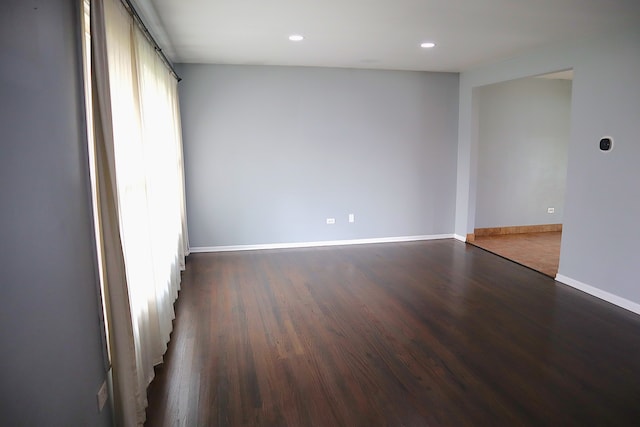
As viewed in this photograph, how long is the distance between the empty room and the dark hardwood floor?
21 mm

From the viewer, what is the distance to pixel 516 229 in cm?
696

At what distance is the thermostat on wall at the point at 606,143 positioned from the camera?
385 centimetres

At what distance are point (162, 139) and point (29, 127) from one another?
8.06 ft

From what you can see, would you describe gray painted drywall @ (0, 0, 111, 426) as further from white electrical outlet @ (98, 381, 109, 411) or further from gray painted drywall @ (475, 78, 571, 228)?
gray painted drywall @ (475, 78, 571, 228)

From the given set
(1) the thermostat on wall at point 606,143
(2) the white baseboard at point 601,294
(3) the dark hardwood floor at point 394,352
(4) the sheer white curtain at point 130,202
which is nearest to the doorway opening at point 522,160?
(2) the white baseboard at point 601,294

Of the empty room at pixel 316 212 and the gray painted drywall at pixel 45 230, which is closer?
the gray painted drywall at pixel 45 230

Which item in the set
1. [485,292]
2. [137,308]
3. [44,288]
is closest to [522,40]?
[485,292]

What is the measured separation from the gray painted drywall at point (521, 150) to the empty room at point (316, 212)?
0.04 metres

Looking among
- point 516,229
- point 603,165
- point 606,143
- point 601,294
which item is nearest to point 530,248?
point 516,229

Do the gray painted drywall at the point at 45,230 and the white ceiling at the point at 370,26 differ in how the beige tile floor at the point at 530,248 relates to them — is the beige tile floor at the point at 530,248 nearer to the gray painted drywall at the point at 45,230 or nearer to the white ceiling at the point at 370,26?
the white ceiling at the point at 370,26

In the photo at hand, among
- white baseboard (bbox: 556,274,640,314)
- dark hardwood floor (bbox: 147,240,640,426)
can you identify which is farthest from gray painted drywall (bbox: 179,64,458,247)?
white baseboard (bbox: 556,274,640,314)

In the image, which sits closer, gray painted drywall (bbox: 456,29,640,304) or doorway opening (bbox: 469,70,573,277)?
gray painted drywall (bbox: 456,29,640,304)

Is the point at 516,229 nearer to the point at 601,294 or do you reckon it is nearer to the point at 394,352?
the point at 601,294

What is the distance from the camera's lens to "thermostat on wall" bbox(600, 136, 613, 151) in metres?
3.85
